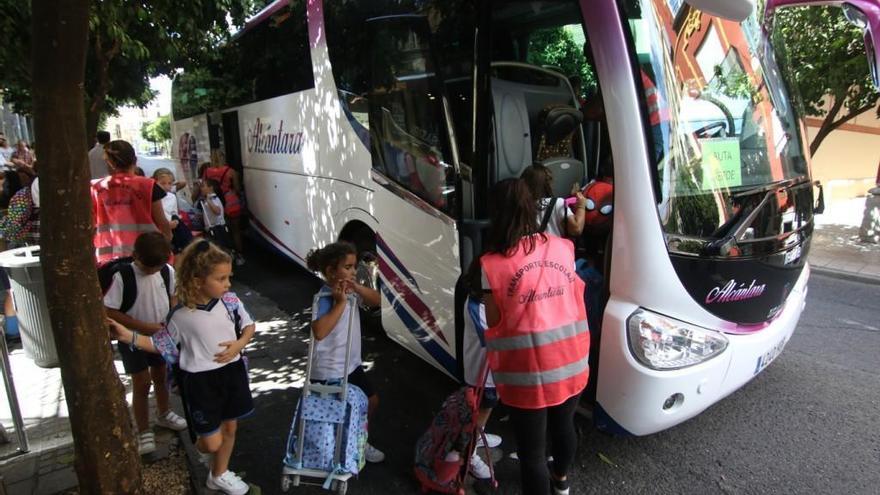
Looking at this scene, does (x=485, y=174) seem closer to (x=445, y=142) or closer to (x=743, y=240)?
(x=445, y=142)

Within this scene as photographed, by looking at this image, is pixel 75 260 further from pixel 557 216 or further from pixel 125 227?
pixel 557 216

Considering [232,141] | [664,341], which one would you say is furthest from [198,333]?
[232,141]

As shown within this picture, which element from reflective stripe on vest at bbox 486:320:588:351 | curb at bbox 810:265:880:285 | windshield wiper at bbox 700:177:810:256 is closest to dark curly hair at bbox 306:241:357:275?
reflective stripe on vest at bbox 486:320:588:351

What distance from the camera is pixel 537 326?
2154mm

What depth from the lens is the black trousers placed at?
7.50 feet

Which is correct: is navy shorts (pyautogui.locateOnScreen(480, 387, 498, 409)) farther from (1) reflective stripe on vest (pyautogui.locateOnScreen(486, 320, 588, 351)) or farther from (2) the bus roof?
(2) the bus roof

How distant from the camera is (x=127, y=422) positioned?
2301 millimetres

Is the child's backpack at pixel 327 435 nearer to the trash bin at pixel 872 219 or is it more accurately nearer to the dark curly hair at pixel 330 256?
the dark curly hair at pixel 330 256

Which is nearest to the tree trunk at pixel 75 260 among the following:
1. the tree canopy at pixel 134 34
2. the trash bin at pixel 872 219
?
the tree canopy at pixel 134 34

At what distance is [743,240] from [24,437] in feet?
13.1

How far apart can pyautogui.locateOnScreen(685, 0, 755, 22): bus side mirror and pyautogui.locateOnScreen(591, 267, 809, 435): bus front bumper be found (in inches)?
51.3

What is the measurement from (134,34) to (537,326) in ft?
22.0

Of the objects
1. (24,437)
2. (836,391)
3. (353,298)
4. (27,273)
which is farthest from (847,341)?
(27,273)

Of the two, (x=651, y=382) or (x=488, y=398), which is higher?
(x=651, y=382)
